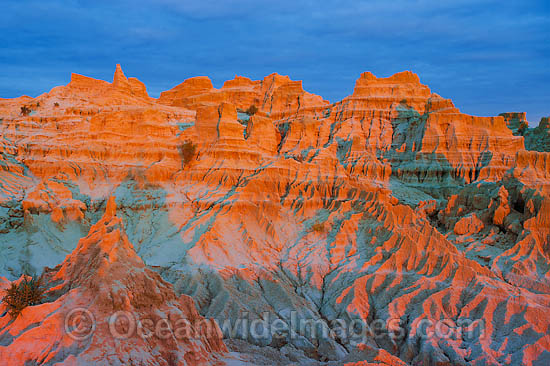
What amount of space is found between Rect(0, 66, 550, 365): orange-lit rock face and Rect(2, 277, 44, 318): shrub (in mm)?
454

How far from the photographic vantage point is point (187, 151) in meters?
44.1

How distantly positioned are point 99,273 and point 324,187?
29.1m

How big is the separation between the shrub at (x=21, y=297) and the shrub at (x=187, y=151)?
94.1 feet

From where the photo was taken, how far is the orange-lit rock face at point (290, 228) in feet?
70.3

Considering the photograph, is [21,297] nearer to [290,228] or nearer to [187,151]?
[290,228]

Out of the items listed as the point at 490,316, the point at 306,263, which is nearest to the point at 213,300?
the point at 306,263

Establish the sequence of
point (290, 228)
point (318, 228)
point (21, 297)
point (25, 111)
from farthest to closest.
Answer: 1. point (25, 111)
2. point (290, 228)
3. point (318, 228)
4. point (21, 297)

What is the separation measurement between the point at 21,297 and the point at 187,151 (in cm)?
3036

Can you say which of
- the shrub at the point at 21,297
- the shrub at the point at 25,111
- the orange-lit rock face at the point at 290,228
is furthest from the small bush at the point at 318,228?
the shrub at the point at 25,111

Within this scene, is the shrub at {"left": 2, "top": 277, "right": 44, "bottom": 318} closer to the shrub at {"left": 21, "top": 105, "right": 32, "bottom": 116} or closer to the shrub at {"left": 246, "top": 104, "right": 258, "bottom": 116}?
the shrub at {"left": 21, "top": 105, "right": 32, "bottom": 116}

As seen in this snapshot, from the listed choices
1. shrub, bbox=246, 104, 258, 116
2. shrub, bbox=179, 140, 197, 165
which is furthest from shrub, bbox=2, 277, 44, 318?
shrub, bbox=246, 104, 258, 116

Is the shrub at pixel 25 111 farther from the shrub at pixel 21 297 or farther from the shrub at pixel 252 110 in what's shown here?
the shrub at pixel 21 297

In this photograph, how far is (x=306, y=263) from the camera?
3322cm

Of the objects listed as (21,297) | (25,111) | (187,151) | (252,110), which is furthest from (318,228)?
(25,111)
